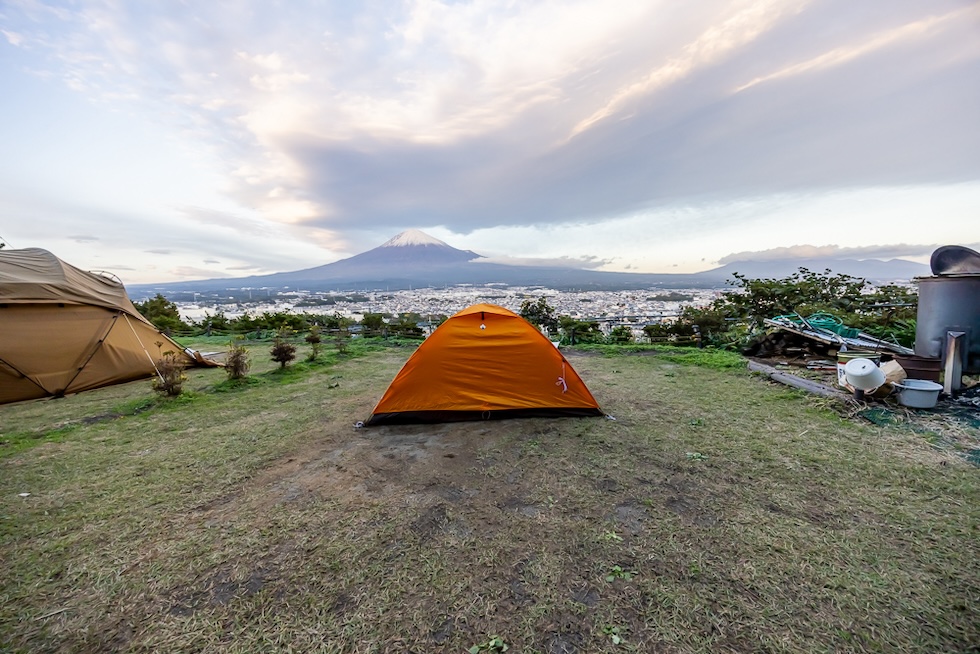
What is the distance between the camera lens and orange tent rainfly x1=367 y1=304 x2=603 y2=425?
473cm

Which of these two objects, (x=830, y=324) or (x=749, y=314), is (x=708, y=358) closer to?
(x=830, y=324)

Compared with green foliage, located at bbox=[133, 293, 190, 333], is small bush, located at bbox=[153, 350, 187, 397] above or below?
below

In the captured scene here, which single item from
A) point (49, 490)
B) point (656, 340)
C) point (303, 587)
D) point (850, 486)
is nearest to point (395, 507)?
point (303, 587)

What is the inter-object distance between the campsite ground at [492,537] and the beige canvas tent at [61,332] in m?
1.78

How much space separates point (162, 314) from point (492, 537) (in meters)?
17.6

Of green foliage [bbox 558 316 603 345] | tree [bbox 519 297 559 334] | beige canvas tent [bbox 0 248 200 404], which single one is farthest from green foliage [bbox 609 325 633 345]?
beige canvas tent [bbox 0 248 200 404]

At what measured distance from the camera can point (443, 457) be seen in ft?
12.8

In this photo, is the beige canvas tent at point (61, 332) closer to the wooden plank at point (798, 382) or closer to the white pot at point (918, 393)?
the wooden plank at point (798, 382)

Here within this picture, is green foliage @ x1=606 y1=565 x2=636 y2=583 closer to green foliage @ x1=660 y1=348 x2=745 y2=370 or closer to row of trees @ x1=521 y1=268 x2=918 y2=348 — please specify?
green foliage @ x1=660 y1=348 x2=745 y2=370

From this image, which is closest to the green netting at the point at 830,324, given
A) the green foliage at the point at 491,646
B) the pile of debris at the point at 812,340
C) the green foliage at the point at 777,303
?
the pile of debris at the point at 812,340

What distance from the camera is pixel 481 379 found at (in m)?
4.84

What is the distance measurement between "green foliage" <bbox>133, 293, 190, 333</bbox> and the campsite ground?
1116cm

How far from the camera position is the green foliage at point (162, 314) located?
45.8 feet

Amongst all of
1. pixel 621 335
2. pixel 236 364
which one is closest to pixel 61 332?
pixel 236 364
